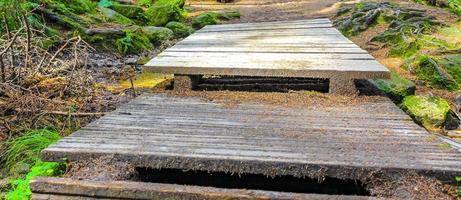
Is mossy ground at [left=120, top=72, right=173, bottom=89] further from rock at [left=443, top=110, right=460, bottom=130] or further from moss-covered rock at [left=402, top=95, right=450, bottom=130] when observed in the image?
rock at [left=443, top=110, right=460, bottom=130]

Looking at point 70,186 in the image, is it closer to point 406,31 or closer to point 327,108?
point 327,108

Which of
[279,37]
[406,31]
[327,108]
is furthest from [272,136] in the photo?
[406,31]

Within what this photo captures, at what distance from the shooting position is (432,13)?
10805mm

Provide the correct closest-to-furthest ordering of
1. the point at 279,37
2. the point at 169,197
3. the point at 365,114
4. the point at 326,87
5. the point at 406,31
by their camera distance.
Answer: the point at 169,197, the point at 365,114, the point at 326,87, the point at 279,37, the point at 406,31

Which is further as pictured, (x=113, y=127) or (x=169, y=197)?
(x=113, y=127)

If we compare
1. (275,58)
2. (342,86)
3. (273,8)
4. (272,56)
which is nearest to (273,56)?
(272,56)

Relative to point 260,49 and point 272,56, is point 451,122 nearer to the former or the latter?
point 272,56

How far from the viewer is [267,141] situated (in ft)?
7.99

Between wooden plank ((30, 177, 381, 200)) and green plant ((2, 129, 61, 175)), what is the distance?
1.55 m

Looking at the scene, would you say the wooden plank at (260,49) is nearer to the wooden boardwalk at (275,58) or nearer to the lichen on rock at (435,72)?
the wooden boardwalk at (275,58)

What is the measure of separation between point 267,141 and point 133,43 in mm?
6844

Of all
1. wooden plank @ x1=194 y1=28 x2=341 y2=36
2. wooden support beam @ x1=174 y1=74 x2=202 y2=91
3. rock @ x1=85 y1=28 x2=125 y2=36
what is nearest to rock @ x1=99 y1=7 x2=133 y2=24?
rock @ x1=85 y1=28 x2=125 y2=36

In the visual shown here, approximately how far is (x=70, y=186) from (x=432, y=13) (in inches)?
431

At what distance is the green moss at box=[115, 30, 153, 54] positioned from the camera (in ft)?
27.4
